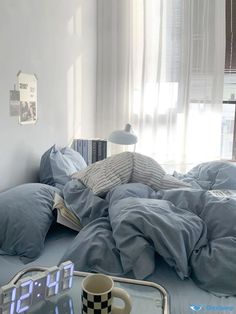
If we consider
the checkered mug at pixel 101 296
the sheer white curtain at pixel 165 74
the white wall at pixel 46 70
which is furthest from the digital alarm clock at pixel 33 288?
the sheer white curtain at pixel 165 74

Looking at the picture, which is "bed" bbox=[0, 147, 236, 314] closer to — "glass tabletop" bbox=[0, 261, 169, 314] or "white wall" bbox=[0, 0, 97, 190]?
"glass tabletop" bbox=[0, 261, 169, 314]

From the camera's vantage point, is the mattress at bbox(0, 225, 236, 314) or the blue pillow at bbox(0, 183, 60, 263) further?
the blue pillow at bbox(0, 183, 60, 263)

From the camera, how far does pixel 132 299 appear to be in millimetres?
899

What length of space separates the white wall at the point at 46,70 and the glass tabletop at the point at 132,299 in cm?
84

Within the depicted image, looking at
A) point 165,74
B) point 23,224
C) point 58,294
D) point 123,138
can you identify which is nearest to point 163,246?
point 58,294

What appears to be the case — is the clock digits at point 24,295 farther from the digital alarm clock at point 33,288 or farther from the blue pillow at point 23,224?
the blue pillow at point 23,224

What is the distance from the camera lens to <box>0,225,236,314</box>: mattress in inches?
36.7

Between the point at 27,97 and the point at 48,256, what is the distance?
37.1 inches

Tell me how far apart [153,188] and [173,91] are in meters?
1.53

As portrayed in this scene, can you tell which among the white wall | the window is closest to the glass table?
the white wall

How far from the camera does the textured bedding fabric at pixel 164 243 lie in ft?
3.35

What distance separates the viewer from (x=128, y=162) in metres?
1.65

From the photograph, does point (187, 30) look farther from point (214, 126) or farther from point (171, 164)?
point (171, 164)

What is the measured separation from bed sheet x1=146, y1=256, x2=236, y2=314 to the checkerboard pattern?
0.87ft
